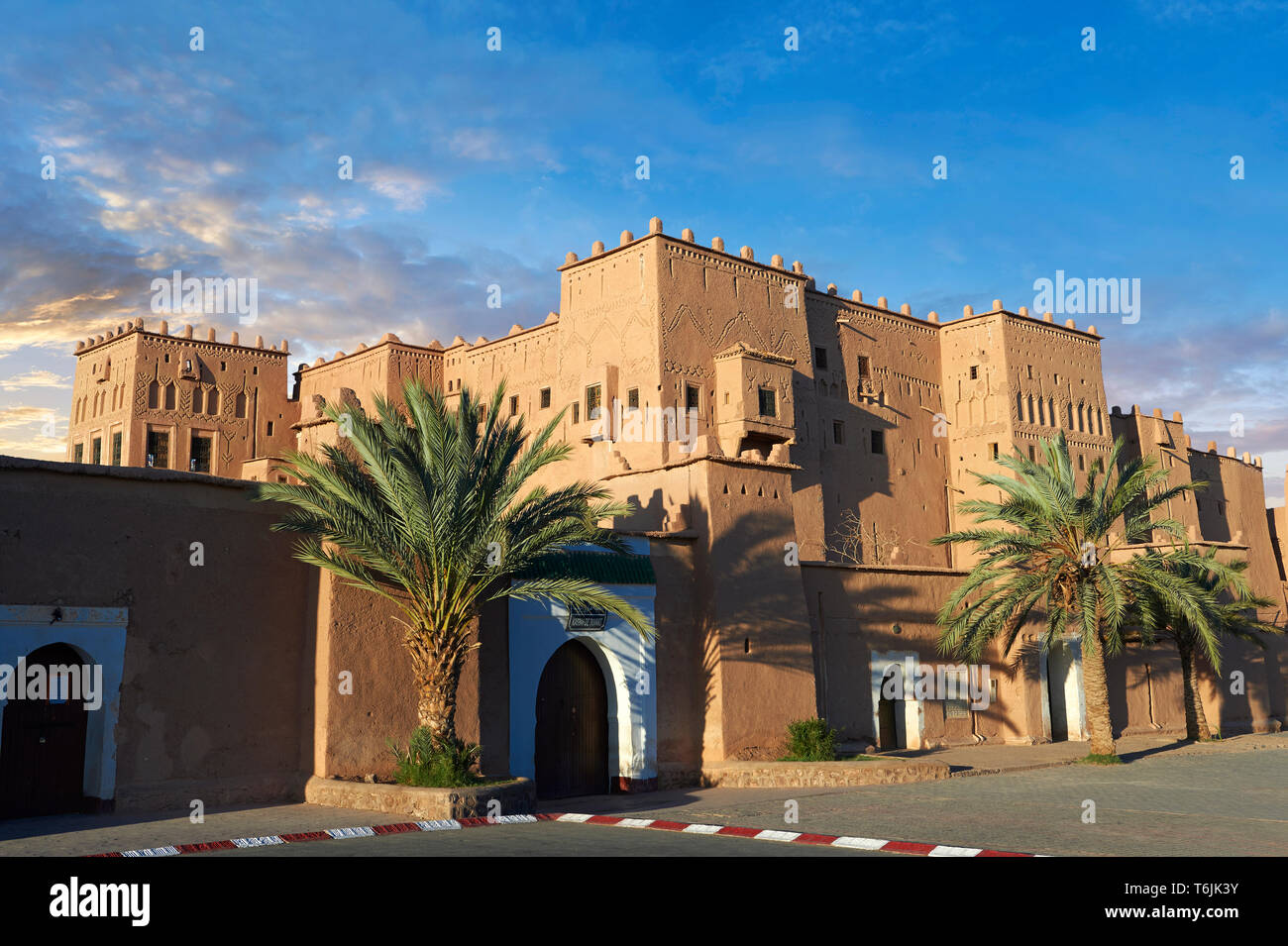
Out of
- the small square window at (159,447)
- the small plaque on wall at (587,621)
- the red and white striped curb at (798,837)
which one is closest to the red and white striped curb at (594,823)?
the red and white striped curb at (798,837)

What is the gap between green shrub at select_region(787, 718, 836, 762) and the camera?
18453 millimetres

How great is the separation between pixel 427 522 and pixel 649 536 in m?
5.43

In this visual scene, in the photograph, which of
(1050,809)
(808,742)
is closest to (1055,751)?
(808,742)

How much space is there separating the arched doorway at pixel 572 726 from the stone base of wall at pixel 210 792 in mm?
3940

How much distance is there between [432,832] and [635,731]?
6240 mm

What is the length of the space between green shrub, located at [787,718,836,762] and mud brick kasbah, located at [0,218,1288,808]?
1.19 feet

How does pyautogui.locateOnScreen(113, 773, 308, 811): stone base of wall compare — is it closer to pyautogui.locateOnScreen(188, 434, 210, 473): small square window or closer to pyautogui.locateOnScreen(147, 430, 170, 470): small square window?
pyautogui.locateOnScreen(147, 430, 170, 470): small square window

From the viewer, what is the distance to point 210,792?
45.5ft

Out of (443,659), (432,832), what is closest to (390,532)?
(443,659)

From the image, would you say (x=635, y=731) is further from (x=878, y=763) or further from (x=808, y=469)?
(x=808, y=469)

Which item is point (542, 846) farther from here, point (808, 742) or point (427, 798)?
point (808, 742)

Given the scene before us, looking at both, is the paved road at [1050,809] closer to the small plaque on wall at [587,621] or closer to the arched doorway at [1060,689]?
the small plaque on wall at [587,621]

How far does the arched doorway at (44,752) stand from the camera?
42.0ft
